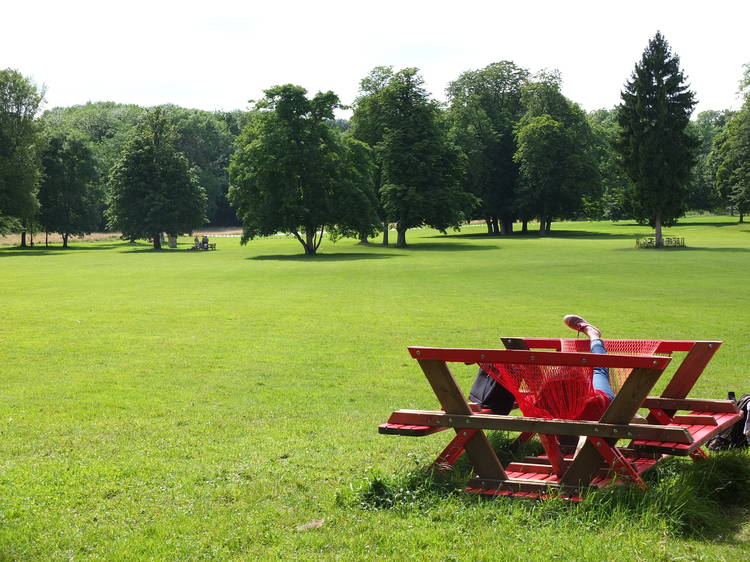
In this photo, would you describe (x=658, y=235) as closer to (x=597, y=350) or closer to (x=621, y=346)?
(x=621, y=346)

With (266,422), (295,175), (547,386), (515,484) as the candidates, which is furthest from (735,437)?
(295,175)

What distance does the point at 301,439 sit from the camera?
307 inches

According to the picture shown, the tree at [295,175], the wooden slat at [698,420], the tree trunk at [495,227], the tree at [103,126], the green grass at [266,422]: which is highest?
the tree at [103,126]

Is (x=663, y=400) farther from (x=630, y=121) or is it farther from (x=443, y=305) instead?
(x=630, y=121)

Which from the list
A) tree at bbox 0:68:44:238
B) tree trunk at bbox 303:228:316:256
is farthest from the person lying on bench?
tree at bbox 0:68:44:238

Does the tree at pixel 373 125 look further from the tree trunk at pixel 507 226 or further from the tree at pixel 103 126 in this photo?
the tree at pixel 103 126

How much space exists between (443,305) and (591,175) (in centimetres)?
7367

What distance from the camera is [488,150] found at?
96.4 m

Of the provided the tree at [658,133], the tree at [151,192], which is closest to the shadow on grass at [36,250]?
the tree at [151,192]

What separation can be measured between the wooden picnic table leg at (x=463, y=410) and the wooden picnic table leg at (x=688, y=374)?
1773 millimetres

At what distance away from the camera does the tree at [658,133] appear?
63.3 meters

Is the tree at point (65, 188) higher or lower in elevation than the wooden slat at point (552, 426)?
higher

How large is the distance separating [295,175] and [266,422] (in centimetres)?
5796

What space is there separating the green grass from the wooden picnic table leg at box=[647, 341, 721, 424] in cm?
156
